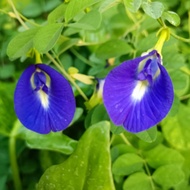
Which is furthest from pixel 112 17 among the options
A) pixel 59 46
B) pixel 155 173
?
pixel 155 173

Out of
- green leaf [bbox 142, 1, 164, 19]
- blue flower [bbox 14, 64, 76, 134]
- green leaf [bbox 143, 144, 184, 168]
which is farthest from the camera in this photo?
green leaf [bbox 143, 144, 184, 168]

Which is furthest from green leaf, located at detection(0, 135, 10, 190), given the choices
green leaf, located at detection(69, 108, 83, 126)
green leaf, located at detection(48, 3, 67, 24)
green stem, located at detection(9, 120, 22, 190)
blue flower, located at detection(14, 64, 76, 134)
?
green leaf, located at detection(48, 3, 67, 24)

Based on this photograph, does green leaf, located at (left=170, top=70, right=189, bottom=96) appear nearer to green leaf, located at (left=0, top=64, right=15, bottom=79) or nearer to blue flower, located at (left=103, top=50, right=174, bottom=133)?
blue flower, located at (left=103, top=50, right=174, bottom=133)

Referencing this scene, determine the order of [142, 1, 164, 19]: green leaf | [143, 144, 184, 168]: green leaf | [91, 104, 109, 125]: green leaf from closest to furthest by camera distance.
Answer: [142, 1, 164, 19]: green leaf, [91, 104, 109, 125]: green leaf, [143, 144, 184, 168]: green leaf

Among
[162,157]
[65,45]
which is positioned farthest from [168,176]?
[65,45]

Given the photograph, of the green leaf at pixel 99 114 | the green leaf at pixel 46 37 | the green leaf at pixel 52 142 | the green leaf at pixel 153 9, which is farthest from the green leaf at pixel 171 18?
the green leaf at pixel 52 142

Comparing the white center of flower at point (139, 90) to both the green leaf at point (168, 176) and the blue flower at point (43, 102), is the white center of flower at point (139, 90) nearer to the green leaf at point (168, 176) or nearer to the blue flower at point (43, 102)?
the blue flower at point (43, 102)

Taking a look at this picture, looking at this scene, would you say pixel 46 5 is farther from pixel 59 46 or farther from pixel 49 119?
pixel 49 119

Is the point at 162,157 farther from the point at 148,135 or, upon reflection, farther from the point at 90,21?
the point at 90,21
